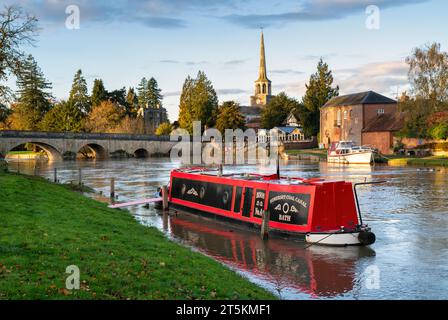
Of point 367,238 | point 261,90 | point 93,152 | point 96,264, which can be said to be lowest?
point 367,238

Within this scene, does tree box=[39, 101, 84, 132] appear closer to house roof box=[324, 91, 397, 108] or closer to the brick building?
the brick building

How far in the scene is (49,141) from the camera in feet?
270

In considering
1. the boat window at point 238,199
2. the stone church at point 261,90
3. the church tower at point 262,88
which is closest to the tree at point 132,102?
the stone church at point 261,90

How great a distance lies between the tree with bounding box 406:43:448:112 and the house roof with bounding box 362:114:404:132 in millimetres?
12121

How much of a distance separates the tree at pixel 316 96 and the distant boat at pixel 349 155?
124 ft

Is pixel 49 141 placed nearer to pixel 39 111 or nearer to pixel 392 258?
pixel 39 111

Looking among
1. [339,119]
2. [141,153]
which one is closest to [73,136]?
[141,153]

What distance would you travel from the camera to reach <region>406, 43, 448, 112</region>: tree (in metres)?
61.7

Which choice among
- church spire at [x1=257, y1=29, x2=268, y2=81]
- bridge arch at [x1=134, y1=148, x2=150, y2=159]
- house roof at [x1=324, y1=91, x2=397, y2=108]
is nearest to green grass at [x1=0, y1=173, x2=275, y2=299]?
house roof at [x1=324, y1=91, x2=397, y2=108]

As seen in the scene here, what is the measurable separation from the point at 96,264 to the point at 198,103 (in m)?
99.2

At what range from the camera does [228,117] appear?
347 ft

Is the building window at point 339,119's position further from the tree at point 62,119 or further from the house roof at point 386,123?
the tree at point 62,119

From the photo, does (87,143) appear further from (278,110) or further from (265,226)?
(265,226)

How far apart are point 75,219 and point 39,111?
10047cm
